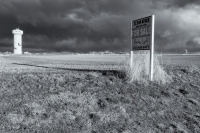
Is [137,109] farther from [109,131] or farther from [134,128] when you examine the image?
[109,131]

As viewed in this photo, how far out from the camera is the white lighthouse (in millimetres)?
73238

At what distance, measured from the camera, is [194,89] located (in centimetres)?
716

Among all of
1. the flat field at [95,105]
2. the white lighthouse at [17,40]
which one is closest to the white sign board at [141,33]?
the flat field at [95,105]

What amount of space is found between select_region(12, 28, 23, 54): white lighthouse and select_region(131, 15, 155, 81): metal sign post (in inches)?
2837

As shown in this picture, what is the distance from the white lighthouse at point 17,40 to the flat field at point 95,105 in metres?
71.6

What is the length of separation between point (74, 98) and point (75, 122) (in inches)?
45.0

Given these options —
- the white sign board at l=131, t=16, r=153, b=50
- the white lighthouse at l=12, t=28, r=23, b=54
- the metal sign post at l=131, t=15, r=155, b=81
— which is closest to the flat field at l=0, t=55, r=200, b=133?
the metal sign post at l=131, t=15, r=155, b=81

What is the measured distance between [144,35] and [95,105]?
3846mm

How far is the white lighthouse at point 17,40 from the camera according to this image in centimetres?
7324

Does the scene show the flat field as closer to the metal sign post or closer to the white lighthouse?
the metal sign post

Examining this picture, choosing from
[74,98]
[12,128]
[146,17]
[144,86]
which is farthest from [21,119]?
[146,17]

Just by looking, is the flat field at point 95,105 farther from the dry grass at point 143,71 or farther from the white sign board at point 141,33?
the white sign board at point 141,33

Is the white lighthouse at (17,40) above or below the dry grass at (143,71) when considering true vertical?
above

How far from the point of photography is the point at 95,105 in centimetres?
540
